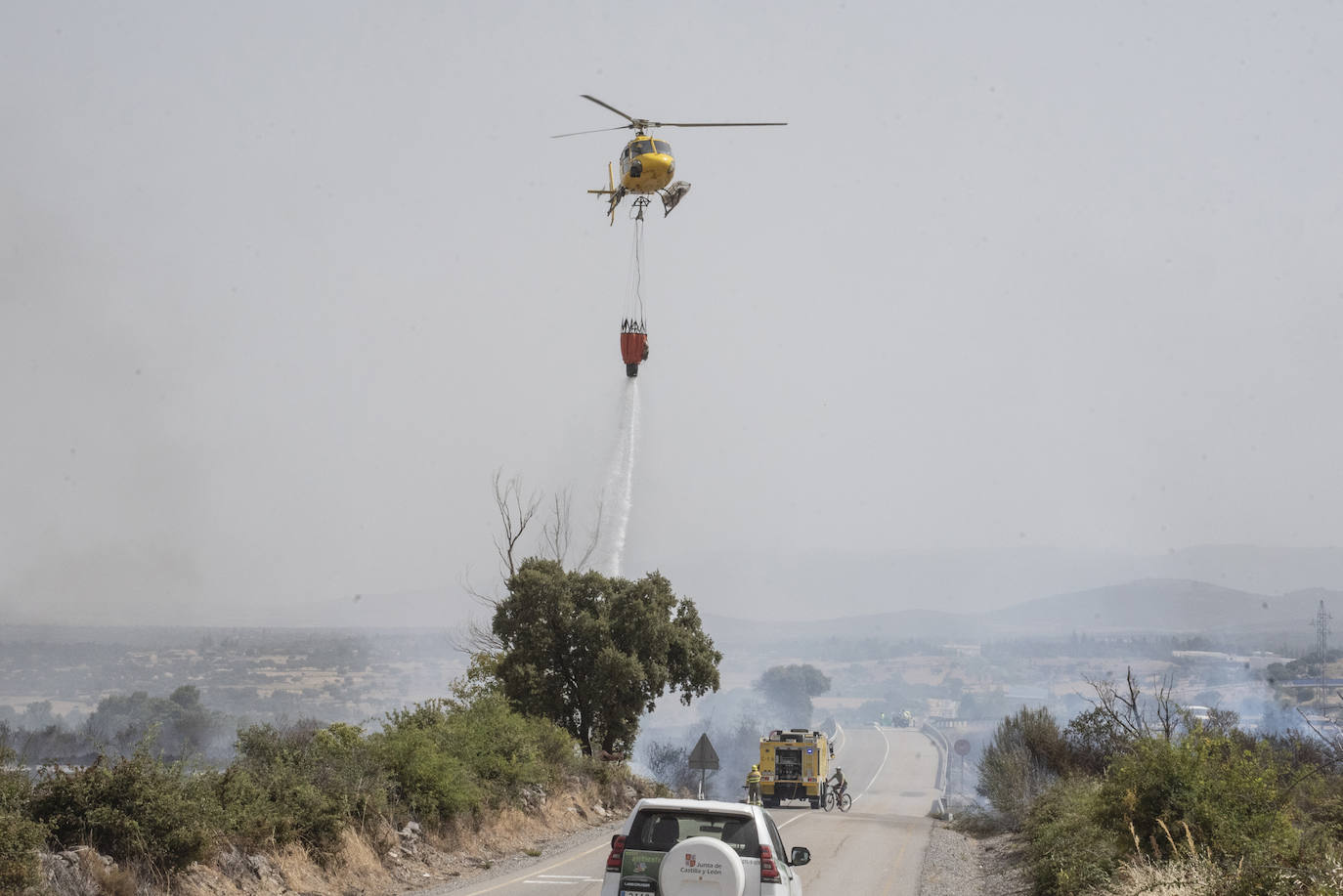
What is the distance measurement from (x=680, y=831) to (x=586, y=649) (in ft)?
81.4

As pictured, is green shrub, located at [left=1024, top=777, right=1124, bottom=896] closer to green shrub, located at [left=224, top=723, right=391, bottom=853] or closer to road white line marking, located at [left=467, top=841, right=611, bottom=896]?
road white line marking, located at [left=467, top=841, right=611, bottom=896]

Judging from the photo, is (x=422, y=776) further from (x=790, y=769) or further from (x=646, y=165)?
(x=790, y=769)

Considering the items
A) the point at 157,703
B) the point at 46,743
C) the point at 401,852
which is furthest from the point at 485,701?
the point at 157,703

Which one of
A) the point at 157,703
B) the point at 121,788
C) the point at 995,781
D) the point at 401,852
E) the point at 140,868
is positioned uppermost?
the point at 121,788

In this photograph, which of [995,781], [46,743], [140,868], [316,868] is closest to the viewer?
[140,868]

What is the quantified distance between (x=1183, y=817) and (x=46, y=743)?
82.9 meters

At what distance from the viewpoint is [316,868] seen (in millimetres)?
18000

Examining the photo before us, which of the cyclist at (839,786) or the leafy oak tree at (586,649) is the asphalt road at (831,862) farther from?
the cyclist at (839,786)

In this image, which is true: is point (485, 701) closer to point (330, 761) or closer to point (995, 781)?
point (330, 761)

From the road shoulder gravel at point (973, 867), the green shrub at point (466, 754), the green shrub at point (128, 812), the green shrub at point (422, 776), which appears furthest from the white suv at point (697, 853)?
the green shrub at point (466, 754)

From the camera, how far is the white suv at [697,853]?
11.2m

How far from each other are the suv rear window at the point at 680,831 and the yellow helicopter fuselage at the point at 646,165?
2579 cm

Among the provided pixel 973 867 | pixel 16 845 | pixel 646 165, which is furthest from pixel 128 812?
pixel 646 165

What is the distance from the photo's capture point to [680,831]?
1241 cm
